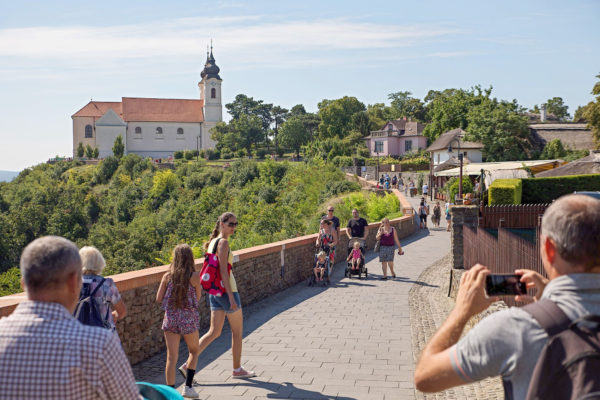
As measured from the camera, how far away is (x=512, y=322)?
2166mm

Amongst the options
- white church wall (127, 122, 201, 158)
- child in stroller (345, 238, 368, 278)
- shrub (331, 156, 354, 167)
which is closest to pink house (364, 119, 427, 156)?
shrub (331, 156, 354, 167)

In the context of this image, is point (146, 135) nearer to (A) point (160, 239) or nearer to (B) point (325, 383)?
(A) point (160, 239)

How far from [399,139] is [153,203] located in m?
36.8

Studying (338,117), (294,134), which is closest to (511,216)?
(338,117)

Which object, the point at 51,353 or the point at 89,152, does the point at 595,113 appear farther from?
the point at 89,152

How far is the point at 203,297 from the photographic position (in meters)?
9.80

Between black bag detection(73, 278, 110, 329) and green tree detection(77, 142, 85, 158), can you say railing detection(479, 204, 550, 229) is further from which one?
green tree detection(77, 142, 85, 158)

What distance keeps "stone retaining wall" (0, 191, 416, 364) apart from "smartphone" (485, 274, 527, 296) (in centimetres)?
431

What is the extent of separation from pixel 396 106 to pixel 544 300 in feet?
406

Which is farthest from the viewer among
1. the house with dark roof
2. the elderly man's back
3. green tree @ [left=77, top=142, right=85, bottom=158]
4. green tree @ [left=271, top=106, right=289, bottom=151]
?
green tree @ [left=271, top=106, right=289, bottom=151]

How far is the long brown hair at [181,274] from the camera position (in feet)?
21.1

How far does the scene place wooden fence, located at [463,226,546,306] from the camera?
8562 millimetres

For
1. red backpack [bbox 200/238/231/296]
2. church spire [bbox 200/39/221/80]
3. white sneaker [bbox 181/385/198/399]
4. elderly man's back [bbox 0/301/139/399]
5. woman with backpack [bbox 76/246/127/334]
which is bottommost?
white sneaker [bbox 181/385/198/399]

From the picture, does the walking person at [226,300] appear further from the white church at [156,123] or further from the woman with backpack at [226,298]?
the white church at [156,123]
